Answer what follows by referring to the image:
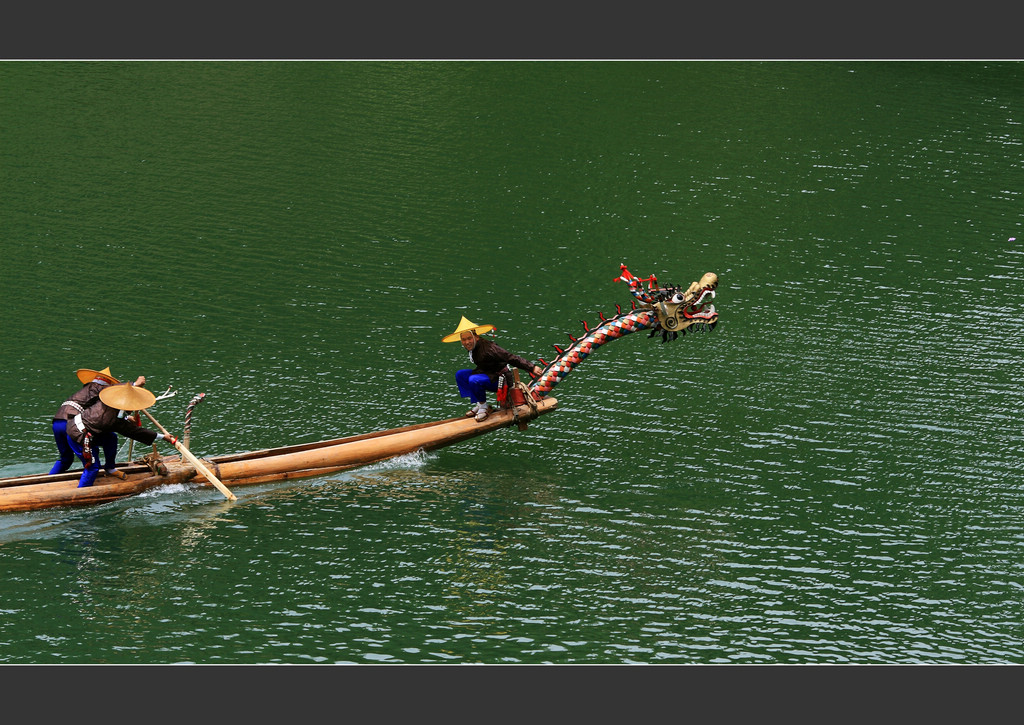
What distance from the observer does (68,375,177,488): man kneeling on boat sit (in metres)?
22.5

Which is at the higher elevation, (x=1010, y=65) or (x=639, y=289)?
(x=1010, y=65)

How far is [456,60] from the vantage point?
5728 centimetres

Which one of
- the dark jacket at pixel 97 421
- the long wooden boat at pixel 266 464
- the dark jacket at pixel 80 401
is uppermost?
the dark jacket at pixel 80 401

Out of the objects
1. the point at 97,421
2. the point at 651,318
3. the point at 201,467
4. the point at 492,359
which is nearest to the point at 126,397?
the point at 97,421

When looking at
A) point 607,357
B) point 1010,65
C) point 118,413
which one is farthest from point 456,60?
point 118,413

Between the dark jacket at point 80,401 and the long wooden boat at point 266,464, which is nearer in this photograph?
the long wooden boat at point 266,464

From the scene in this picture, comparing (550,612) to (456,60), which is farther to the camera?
(456,60)

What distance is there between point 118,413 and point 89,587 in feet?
11.1

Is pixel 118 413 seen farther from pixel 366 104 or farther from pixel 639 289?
pixel 366 104

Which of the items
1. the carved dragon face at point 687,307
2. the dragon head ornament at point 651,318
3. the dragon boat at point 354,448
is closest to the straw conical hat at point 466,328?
the dragon boat at point 354,448

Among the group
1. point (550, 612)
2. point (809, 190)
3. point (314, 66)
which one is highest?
point (314, 66)

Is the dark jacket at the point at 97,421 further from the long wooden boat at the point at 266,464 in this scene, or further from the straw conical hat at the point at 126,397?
the long wooden boat at the point at 266,464

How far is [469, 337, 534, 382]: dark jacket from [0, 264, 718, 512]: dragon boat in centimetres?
56

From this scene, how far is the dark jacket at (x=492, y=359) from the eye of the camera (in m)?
25.1
